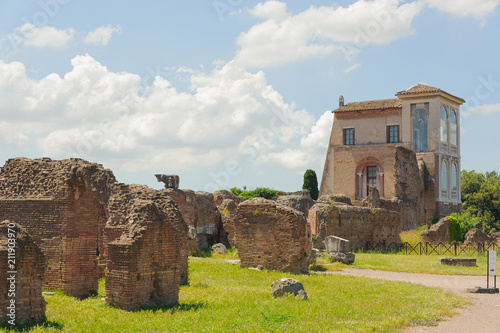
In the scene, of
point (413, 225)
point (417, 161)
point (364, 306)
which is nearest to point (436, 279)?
point (364, 306)

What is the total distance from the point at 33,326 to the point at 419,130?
41.6m

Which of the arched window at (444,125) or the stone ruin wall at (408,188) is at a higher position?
the arched window at (444,125)

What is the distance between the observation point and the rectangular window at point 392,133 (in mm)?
47375

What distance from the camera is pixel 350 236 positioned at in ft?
103

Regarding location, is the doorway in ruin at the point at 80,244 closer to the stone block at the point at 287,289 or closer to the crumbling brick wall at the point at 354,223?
the stone block at the point at 287,289

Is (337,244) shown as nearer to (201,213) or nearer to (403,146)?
(201,213)

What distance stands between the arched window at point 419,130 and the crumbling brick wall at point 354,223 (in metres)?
14.4

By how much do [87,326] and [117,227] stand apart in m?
2.71

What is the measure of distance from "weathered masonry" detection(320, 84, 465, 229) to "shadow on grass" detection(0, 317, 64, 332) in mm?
37029

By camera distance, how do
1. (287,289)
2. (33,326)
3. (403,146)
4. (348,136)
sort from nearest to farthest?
(33,326) < (287,289) < (403,146) < (348,136)

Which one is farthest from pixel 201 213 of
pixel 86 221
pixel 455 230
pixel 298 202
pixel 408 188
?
pixel 408 188

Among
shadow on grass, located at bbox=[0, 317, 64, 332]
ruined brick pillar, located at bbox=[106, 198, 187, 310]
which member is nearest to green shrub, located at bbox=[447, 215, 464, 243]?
ruined brick pillar, located at bbox=[106, 198, 187, 310]

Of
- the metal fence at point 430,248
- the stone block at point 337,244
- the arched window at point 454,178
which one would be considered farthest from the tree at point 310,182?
the stone block at point 337,244

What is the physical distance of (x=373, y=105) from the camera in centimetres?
4875
